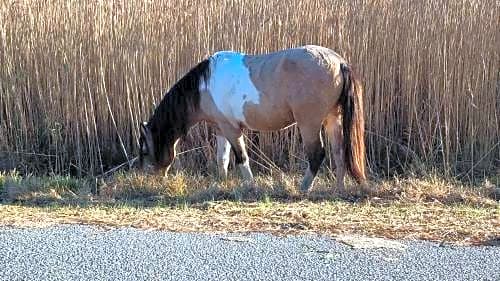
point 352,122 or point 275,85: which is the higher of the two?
point 275,85

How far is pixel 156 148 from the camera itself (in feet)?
Answer: 22.4

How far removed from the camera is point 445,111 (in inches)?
277

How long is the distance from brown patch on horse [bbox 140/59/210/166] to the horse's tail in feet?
4.11

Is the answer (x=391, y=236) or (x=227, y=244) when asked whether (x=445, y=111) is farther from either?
(x=227, y=244)

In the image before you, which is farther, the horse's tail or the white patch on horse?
the white patch on horse

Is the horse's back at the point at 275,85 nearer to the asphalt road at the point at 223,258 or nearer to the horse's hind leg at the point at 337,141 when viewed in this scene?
the horse's hind leg at the point at 337,141

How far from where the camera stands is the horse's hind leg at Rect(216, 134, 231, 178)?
270 inches

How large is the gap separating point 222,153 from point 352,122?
1.47 metres

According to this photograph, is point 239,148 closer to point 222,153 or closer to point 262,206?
point 222,153

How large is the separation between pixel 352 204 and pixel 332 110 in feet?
2.87

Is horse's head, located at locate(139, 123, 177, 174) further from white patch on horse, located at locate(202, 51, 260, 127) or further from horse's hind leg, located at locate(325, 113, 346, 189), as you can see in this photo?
horse's hind leg, located at locate(325, 113, 346, 189)

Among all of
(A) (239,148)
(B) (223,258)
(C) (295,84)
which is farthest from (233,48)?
(B) (223,258)

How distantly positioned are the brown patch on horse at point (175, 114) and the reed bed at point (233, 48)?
2.00 ft

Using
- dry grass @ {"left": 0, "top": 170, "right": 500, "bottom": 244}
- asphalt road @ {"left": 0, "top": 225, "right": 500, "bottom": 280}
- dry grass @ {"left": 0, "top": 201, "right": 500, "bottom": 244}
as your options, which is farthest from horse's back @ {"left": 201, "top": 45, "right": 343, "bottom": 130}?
asphalt road @ {"left": 0, "top": 225, "right": 500, "bottom": 280}
